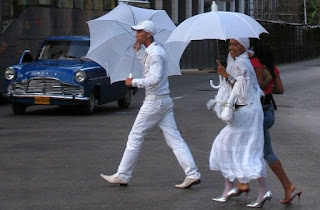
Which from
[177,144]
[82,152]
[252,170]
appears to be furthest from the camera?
[82,152]

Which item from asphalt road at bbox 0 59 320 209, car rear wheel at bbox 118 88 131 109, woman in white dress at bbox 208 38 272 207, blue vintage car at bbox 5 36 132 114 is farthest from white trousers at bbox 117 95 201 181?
car rear wheel at bbox 118 88 131 109

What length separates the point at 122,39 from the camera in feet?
34.3

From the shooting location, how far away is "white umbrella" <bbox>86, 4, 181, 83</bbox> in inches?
406

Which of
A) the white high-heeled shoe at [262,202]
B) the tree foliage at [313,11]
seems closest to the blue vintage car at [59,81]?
the white high-heeled shoe at [262,202]

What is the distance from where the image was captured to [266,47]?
8.56 m

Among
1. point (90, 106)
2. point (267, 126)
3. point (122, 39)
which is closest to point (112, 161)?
point (122, 39)

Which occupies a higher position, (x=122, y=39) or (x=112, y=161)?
(x=122, y=39)

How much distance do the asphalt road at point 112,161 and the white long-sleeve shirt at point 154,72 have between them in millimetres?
1086

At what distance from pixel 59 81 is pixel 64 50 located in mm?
1429

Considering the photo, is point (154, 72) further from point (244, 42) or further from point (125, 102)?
point (125, 102)

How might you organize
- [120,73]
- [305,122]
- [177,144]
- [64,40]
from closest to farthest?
[177,144]
[120,73]
[305,122]
[64,40]

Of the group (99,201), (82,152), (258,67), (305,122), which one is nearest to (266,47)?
(258,67)

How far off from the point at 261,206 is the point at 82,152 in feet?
14.8

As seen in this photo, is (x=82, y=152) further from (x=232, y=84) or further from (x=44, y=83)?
(x=44, y=83)
